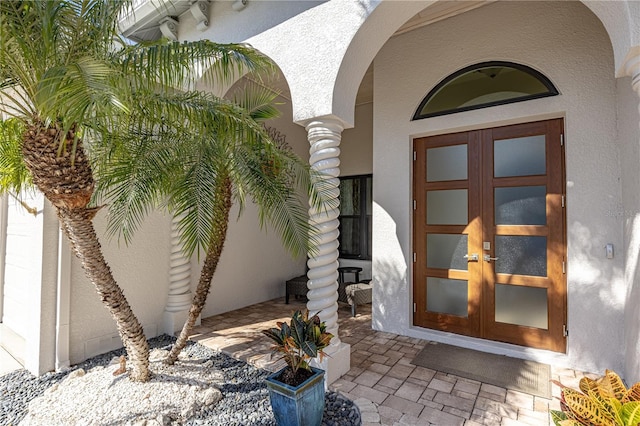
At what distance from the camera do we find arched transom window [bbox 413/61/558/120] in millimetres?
4359

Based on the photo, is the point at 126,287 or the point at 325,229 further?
the point at 126,287

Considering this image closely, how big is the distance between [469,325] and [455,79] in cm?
370

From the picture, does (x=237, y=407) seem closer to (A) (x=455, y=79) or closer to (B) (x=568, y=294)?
(B) (x=568, y=294)

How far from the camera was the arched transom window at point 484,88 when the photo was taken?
436cm

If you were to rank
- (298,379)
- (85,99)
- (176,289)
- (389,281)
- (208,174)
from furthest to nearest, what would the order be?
(176,289), (389,281), (298,379), (208,174), (85,99)

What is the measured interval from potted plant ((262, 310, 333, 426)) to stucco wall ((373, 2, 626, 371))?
2.70m

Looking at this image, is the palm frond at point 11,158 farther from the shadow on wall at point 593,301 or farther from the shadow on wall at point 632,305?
the shadow on wall at point 593,301

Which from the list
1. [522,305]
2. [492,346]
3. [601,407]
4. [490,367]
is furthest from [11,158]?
[522,305]

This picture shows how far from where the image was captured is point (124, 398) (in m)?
3.29

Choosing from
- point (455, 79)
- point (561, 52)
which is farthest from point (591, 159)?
point (455, 79)

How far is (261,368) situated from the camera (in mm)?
4141

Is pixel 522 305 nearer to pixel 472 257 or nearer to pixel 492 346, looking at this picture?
pixel 492 346

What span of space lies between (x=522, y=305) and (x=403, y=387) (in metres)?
2.14

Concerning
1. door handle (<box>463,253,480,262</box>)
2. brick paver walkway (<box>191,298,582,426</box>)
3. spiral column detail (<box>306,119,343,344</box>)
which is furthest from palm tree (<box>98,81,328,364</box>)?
door handle (<box>463,253,480,262</box>)
